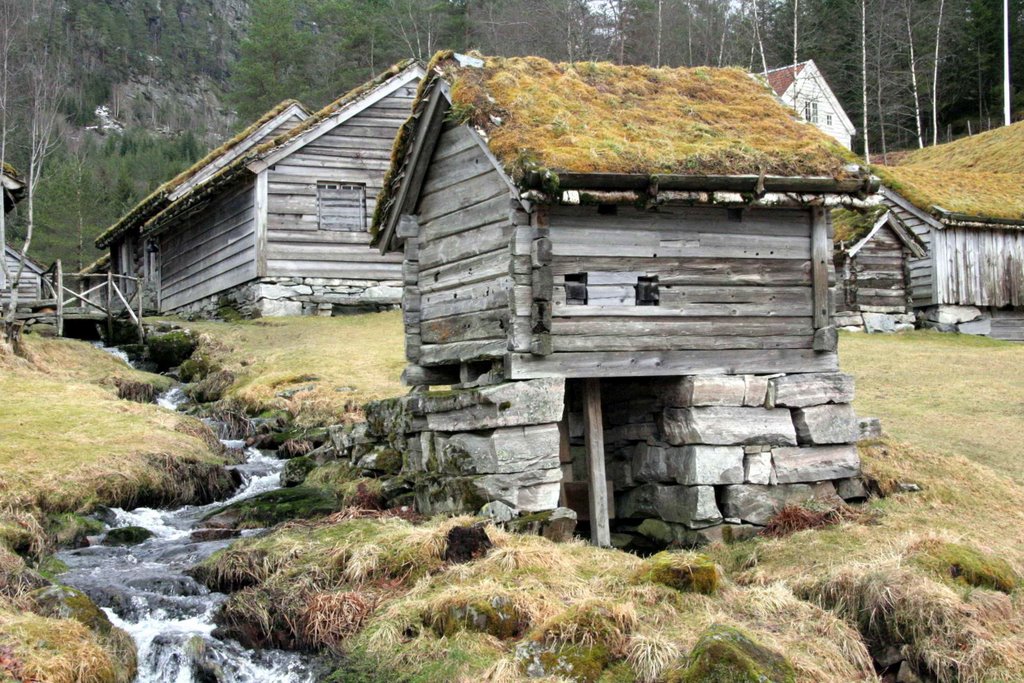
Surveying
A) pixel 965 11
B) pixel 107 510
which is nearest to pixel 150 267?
pixel 107 510

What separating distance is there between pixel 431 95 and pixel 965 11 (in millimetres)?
52139

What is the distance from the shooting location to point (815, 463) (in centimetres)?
1202

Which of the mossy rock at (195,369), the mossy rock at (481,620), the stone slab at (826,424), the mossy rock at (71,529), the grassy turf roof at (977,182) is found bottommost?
the mossy rock at (481,620)

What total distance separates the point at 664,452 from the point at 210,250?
778 inches

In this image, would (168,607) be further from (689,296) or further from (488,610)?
(689,296)

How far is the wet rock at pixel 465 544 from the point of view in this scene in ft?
30.5

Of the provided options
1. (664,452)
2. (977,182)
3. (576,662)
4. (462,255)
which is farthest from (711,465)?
(977,182)

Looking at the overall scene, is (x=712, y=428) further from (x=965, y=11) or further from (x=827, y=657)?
(x=965, y=11)

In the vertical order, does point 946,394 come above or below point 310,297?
below

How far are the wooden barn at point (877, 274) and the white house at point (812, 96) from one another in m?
21.6

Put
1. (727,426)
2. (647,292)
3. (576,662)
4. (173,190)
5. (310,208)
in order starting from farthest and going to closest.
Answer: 1. (173,190)
2. (310,208)
3. (647,292)
4. (727,426)
5. (576,662)

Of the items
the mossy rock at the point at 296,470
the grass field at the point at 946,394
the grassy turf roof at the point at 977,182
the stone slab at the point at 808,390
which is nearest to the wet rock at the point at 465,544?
the stone slab at the point at 808,390

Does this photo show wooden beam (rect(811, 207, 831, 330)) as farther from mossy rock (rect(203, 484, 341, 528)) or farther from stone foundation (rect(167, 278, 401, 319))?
stone foundation (rect(167, 278, 401, 319))

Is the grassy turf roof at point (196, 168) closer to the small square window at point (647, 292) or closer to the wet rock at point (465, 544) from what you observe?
the small square window at point (647, 292)
